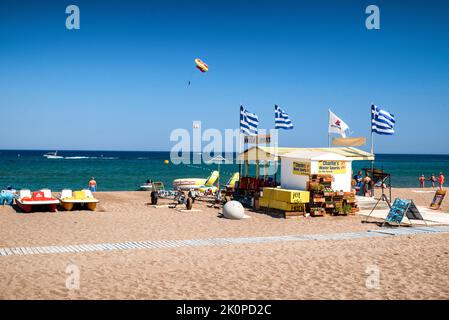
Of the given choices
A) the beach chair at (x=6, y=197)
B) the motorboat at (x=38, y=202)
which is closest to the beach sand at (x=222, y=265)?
the motorboat at (x=38, y=202)

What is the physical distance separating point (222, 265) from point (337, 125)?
49.5ft

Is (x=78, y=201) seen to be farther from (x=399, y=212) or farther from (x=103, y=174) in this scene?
(x=103, y=174)

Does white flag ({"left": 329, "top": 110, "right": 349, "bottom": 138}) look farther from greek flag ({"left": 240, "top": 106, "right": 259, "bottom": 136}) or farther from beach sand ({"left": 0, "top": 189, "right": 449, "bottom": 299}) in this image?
beach sand ({"left": 0, "top": 189, "right": 449, "bottom": 299})

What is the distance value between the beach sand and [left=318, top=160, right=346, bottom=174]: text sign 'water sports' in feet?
12.0

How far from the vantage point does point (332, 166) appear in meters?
18.7

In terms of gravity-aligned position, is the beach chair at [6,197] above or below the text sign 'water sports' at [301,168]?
below

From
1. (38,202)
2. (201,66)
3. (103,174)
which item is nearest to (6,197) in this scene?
(38,202)

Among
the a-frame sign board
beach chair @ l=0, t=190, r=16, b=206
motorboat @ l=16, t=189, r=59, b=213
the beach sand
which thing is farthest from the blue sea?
beach chair @ l=0, t=190, r=16, b=206

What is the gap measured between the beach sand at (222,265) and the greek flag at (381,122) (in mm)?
7647

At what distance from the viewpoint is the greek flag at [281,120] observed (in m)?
22.6

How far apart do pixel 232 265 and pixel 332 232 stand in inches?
220

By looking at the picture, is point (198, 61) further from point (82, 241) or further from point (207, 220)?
point (82, 241)

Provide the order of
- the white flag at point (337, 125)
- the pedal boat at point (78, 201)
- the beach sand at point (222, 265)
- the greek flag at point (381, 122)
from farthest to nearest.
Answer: the white flag at point (337, 125) < the greek flag at point (381, 122) < the pedal boat at point (78, 201) < the beach sand at point (222, 265)

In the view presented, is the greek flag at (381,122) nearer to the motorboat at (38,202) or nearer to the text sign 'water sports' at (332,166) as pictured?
the text sign 'water sports' at (332,166)
